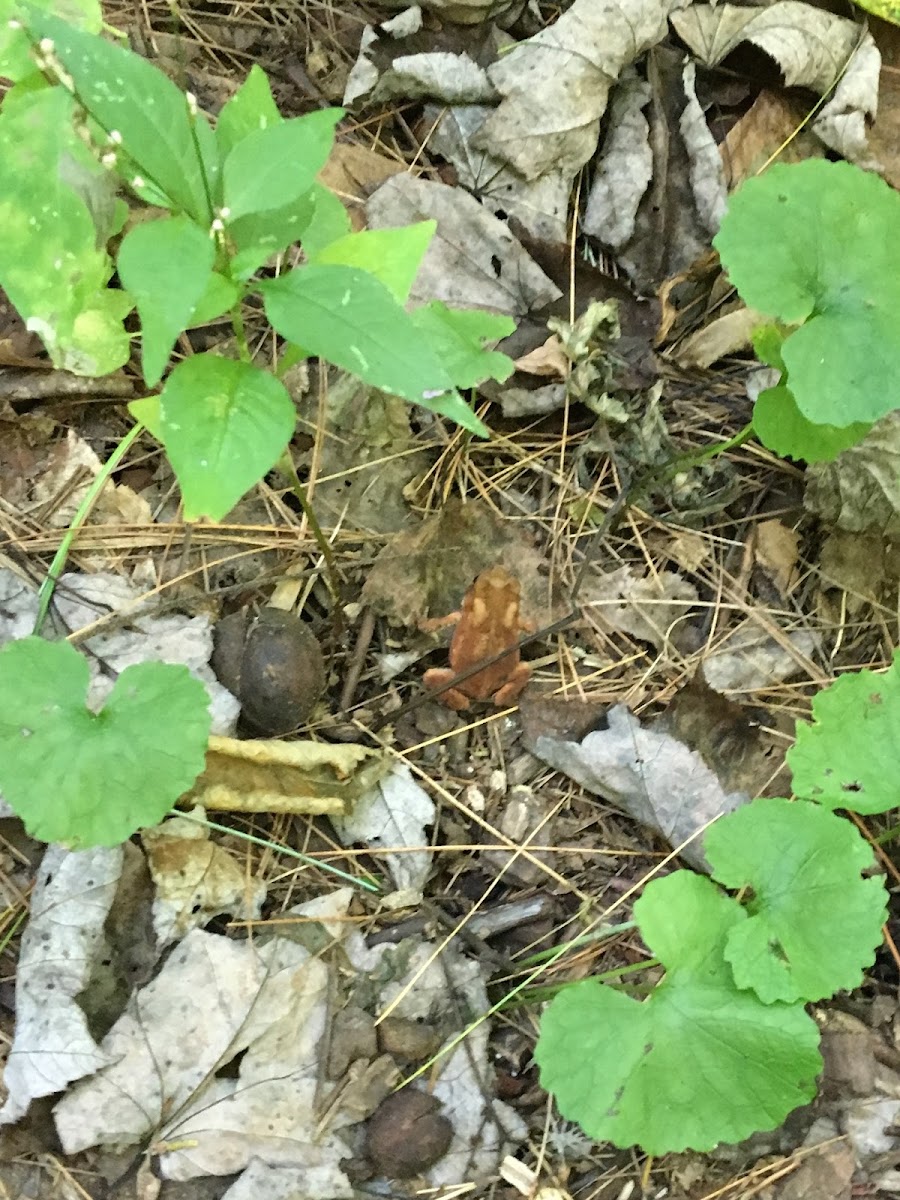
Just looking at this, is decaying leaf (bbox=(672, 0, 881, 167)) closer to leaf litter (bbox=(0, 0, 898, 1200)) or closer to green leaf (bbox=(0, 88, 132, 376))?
leaf litter (bbox=(0, 0, 898, 1200))

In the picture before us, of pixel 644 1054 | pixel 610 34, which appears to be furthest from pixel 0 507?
pixel 610 34

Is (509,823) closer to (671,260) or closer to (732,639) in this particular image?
(732,639)

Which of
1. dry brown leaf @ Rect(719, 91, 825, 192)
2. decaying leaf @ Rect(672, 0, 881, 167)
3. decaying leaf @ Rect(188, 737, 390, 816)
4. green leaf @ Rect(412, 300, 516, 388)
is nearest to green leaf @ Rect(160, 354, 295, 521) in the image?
green leaf @ Rect(412, 300, 516, 388)

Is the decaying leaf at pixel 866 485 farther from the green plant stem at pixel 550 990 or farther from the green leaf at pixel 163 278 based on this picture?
the green leaf at pixel 163 278

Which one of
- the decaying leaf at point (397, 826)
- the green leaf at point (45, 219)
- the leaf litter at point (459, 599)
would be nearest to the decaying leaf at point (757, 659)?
the leaf litter at point (459, 599)

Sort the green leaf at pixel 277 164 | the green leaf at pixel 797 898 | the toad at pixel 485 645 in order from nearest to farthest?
the green leaf at pixel 277 164, the green leaf at pixel 797 898, the toad at pixel 485 645
